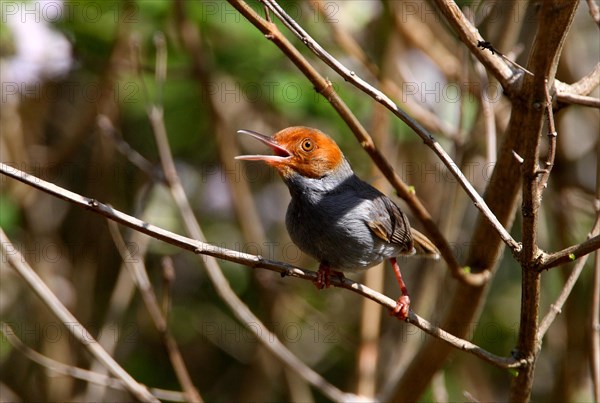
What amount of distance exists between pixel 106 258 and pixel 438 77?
10.8 feet

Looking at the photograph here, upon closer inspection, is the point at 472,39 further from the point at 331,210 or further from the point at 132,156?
the point at 132,156

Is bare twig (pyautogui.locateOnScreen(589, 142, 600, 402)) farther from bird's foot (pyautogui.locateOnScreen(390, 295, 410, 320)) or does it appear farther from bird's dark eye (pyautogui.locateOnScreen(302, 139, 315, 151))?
bird's dark eye (pyautogui.locateOnScreen(302, 139, 315, 151))

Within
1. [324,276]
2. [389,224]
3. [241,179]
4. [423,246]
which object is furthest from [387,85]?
[324,276]

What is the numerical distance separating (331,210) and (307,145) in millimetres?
396

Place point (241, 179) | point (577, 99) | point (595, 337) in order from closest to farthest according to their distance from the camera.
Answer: point (577, 99)
point (595, 337)
point (241, 179)

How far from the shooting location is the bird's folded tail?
4438 mm

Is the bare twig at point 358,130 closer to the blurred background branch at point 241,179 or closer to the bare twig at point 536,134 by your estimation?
the bare twig at point 536,134

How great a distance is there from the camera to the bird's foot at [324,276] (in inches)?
135

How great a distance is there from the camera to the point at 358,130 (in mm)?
3145

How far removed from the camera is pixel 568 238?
5.38m

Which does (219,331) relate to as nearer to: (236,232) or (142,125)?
(236,232)

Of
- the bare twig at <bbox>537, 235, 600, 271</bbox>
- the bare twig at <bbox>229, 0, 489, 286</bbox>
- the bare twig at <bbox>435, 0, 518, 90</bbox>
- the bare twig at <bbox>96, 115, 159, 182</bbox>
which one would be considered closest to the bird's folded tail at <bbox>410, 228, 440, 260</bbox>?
the bare twig at <bbox>229, 0, 489, 286</bbox>

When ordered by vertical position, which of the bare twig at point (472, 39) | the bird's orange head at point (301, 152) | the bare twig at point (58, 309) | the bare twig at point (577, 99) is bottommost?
the bare twig at point (58, 309)

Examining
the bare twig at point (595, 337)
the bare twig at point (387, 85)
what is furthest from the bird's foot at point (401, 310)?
the bare twig at point (387, 85)
